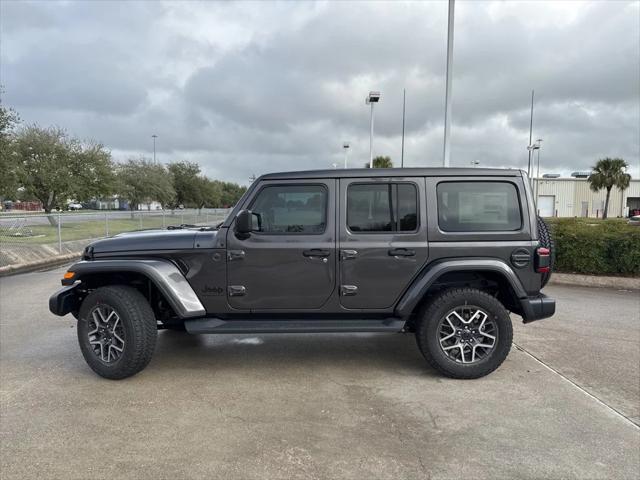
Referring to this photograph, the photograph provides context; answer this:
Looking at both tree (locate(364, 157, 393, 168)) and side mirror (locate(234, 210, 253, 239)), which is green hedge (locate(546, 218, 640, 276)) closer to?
side mirror (locate(234, 210, 253, 239))

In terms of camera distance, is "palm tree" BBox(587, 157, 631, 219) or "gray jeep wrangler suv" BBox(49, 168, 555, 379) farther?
"palm tree" BBox(587, 157, 631, 219)

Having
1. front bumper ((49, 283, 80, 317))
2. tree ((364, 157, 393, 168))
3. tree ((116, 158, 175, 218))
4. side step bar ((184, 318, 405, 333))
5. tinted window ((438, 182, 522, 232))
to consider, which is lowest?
side step bar ((184, 318, 405, 333))

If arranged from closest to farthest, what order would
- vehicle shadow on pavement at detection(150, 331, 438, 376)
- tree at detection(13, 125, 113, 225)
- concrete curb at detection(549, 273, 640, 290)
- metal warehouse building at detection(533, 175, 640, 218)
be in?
vehicle shadow on pavement at detection(150, 331, 438, 376)
concrete curb at detection(549, 273, 640, 290)
tree at detection(13, 125, 113, 225)
metal warehouse building at detection(533, 175, 640, 218)

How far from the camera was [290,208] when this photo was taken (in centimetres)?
437

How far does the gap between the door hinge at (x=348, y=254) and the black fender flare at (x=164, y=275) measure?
140cm

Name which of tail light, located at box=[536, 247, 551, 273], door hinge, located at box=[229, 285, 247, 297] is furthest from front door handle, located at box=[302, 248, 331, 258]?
tail light, located at box=[536, 247, 551, 273]

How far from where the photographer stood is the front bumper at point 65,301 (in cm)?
434

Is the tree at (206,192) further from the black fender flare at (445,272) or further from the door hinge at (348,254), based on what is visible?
the black fender flare at (445,272)

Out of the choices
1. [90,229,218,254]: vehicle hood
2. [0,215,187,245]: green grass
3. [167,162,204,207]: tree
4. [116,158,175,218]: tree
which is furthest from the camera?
[167,162,204,207]: tree

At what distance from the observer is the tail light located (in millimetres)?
4176

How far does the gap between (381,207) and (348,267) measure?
668mm

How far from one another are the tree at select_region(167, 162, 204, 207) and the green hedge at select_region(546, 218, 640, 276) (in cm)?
3860

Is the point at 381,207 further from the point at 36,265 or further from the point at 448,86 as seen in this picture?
the point at 36,265

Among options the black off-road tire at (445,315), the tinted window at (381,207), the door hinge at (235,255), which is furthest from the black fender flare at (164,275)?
the black off-road tire at (445,315)
